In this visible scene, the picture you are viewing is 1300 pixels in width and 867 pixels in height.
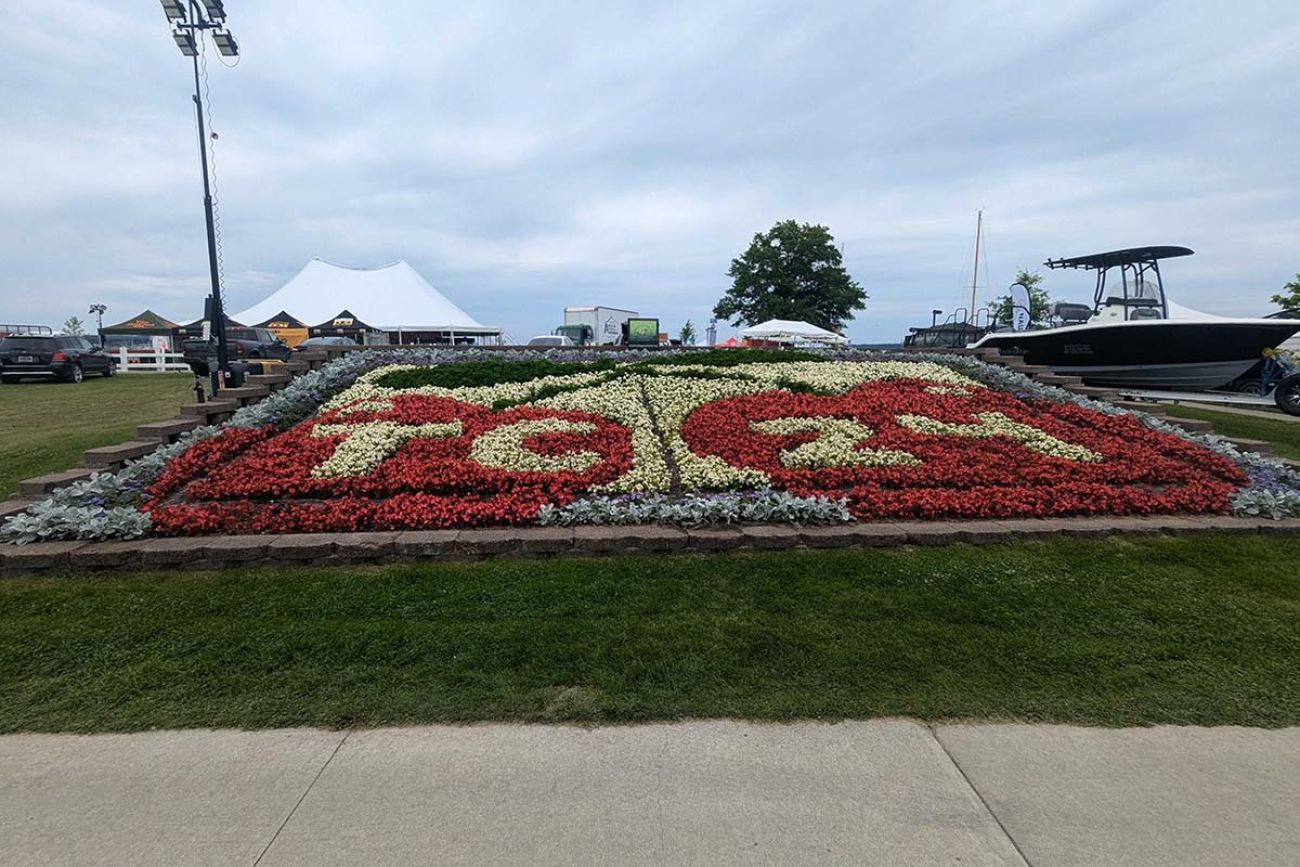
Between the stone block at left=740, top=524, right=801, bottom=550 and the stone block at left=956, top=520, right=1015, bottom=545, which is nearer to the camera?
the stone block at left=740, top=524, right=801, bottom=550

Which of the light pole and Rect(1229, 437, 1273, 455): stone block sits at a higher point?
the light pole

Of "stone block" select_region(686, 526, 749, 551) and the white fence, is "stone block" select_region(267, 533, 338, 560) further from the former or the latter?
the white fence

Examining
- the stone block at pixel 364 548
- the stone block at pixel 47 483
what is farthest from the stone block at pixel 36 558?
the stone block at pixel 364 548

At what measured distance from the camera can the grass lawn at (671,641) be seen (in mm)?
2836

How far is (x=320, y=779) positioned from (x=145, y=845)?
1.73 feet

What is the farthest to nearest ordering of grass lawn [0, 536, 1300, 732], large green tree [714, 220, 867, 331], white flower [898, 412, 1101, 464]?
large green tree [714, 220, 867, 331] < white flower [898, 412, 1101, 464] < grass lawn [0, 536, 1300, 732]

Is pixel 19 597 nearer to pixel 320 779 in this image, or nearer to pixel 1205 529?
pixel 320 779

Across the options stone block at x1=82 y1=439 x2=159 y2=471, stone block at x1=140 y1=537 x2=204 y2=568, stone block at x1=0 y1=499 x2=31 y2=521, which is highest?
stone block at x1=82 y1=439 x2=159 y2=471

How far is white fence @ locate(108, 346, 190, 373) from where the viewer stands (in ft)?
85.5

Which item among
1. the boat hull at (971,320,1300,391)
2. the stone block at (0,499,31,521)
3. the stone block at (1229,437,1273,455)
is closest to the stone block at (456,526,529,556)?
the stone block at (0,499,31,521)

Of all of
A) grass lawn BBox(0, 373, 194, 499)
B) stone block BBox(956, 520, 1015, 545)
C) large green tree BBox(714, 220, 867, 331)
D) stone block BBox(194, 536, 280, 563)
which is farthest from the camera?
large green tree BBox(714, 220, 867, 331)

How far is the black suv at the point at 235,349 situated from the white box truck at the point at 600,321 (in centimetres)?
1769

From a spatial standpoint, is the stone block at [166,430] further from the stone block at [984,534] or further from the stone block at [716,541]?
the stone block at [984,534]

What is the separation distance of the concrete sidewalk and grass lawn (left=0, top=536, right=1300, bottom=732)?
15 cm
